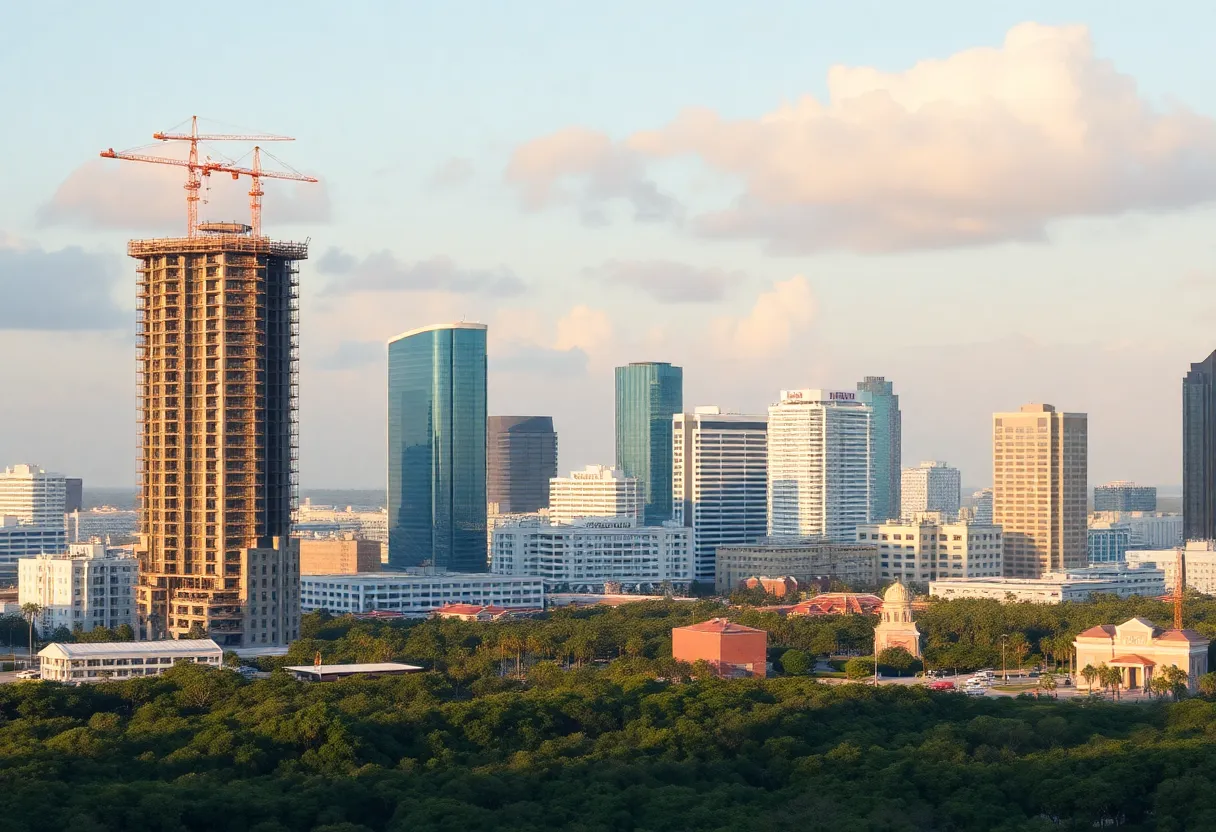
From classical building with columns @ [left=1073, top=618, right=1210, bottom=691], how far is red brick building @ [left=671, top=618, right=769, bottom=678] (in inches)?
762

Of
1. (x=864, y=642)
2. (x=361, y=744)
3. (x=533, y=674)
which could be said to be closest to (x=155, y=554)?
(x=533, y=674)

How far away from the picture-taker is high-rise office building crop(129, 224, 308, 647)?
13462cm

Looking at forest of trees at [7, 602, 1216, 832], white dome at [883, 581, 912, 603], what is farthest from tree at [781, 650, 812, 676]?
forest of trees at [7, 602, 1216, 832]

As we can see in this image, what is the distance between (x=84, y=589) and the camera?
493ft

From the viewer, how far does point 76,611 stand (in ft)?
490

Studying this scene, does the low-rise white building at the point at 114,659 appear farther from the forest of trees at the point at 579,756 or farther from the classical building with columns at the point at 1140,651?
the classical building with columns at the point at 1140,651

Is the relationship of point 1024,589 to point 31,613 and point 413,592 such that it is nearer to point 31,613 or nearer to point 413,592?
point 413,592

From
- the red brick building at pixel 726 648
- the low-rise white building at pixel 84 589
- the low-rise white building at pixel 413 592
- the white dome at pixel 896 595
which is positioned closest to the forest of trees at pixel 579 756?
the red brick building at pixel 726 648

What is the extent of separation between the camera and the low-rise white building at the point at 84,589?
491 ft

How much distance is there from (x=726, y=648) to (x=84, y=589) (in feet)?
185

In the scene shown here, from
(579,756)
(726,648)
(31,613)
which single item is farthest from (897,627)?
(31,613)

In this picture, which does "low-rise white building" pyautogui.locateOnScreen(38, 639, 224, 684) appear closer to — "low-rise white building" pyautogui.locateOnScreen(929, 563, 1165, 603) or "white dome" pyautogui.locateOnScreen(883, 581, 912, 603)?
"white dome" pyautogui.locateOnScreen(883, 581, 912, 603)

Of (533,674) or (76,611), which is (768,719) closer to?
(533,674)

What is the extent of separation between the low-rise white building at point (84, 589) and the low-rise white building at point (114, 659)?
30910mm
